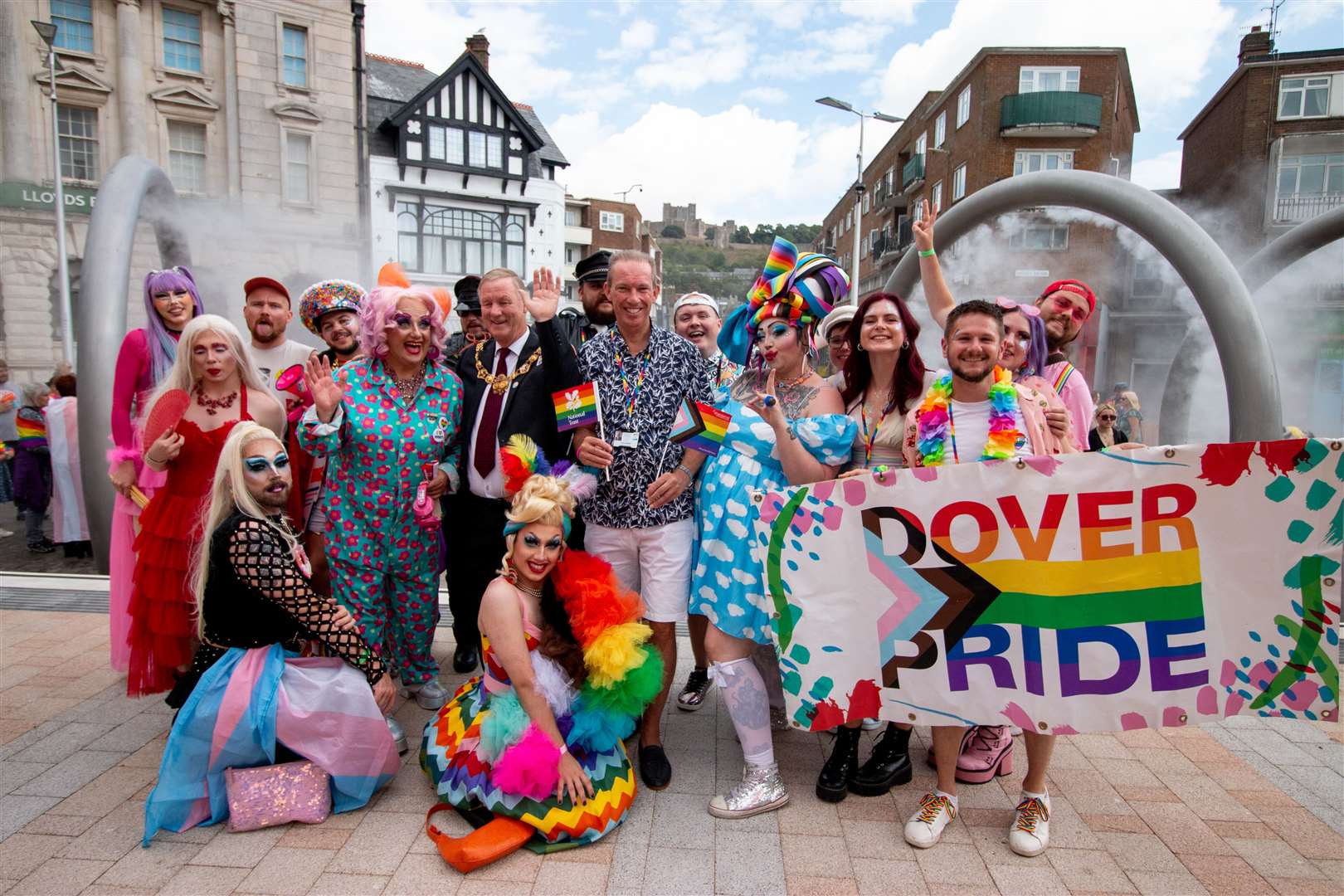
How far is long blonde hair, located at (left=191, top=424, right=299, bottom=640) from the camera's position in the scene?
9.41 feet

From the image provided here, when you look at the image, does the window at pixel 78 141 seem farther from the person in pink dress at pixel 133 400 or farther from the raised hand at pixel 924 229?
the raised hand at pixel 924 229

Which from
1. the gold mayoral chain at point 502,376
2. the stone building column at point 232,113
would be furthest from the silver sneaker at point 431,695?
the stone building column at point 232,113

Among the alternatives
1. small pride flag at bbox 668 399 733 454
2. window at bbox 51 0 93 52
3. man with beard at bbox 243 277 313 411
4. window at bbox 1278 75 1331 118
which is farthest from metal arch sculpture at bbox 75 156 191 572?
window at bbox 1278 75 1331 118

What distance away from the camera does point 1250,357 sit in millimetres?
5758

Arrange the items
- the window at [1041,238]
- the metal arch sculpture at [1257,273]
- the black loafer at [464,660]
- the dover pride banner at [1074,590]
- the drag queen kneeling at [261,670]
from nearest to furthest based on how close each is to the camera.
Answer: the dover pride banner at [1074,590] → the drag queen kneeling at [261,670] → the black loafer at [464,660] → the metal arch sculpture at [1257,273] → the window at [1041,238]

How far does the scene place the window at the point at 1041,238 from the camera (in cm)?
2459

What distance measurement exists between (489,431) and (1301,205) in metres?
27.4

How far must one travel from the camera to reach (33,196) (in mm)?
16938

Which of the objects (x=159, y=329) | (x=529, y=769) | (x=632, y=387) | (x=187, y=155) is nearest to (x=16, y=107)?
(x=187, y=155)

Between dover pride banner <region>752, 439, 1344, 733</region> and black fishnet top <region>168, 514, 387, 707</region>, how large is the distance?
1.75 metres

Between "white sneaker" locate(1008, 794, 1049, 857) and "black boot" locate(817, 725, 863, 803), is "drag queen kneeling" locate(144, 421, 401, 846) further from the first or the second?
"white sneaker" locate(1008, 794, 1049, 857)

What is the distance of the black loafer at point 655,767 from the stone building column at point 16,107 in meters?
21.0

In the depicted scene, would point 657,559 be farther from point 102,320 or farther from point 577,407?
point 102,320

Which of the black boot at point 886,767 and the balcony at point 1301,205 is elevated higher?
the balcony at point 1301,205
